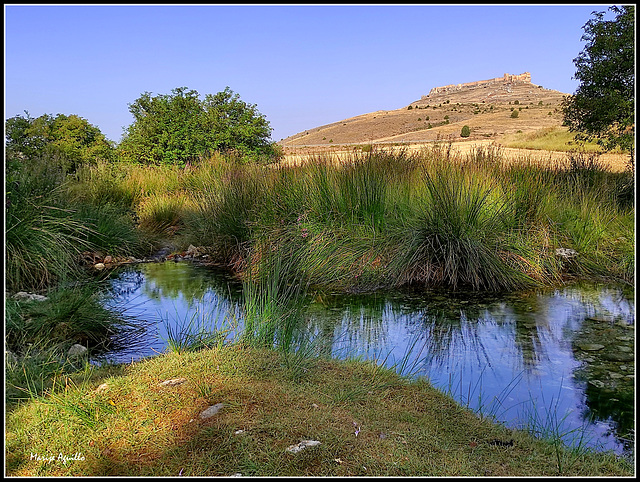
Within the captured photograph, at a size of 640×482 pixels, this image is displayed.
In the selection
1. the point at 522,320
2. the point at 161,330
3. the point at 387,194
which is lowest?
the point at 522,320

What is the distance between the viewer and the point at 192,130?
14.2m

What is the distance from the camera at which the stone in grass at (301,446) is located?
7.30 feet

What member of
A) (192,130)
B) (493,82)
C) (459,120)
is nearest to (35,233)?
(192,130)

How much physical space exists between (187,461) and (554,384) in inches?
98.1

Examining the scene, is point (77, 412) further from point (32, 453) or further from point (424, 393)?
point (424, 393)

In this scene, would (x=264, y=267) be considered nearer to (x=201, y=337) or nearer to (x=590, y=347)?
(x=201, y=337)

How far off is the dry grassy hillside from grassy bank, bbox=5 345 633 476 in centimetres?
4307

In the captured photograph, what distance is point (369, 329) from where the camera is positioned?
4.75m

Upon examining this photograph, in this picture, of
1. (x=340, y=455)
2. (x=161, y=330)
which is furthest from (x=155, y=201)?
(x=340, y=455)

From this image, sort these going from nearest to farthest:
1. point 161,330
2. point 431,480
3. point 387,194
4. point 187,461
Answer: point 431,480 < point 187,461 < point 161,330 < point 387,194

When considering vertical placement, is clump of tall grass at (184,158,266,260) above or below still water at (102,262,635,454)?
above

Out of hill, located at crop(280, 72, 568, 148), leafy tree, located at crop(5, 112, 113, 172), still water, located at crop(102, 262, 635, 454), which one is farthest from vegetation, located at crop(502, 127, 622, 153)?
still water, located at crop(102, 262, 635, 454)

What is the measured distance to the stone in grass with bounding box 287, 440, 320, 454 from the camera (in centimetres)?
222

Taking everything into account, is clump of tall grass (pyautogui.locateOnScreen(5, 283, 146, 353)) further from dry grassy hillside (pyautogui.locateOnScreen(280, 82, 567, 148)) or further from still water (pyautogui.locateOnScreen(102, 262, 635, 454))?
dry grassy hillside (pyautogui.locateOnScreen(280, 82, 567, 148))
